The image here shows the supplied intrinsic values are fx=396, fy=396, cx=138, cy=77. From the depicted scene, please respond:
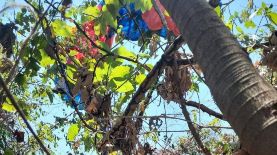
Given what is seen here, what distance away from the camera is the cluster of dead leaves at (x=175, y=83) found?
5.05 ft

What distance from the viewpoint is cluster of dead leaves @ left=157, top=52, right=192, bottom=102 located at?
5.05ft

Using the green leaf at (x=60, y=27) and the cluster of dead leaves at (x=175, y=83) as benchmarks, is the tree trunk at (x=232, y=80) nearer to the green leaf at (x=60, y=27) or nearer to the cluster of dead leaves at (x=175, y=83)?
the cluster of dead leaves at (x=175, y=83)

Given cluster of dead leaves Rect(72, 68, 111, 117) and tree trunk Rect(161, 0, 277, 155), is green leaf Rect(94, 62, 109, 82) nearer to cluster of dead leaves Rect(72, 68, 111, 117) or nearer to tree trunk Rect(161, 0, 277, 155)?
cluster of dead leaves Rect(72, 68, 111, 117)

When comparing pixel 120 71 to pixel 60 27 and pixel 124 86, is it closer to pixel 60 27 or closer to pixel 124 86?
pixel 124 86

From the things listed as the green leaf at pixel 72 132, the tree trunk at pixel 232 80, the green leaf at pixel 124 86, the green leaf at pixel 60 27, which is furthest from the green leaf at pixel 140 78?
the tree trunk at pixel 232 80

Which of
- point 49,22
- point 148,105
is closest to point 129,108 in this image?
point 148,105

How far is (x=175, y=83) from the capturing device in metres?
1.54

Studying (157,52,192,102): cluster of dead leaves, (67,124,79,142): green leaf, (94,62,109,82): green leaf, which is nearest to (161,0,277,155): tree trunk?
(157,52,192,102): cluster of dead leaves

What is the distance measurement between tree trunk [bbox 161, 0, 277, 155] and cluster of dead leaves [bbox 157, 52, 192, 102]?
2.75 feet

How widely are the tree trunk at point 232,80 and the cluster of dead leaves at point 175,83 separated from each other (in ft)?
2.75

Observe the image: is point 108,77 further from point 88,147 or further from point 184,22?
point 184,22

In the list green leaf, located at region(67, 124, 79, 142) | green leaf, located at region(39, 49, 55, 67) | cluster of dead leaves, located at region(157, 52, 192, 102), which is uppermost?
green leaf, located at region(39, 49, 55, 67)

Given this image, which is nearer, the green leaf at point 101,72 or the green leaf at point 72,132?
the green leaf at point 101,72

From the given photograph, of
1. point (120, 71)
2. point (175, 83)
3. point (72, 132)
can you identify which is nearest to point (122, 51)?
point (120, 71)
